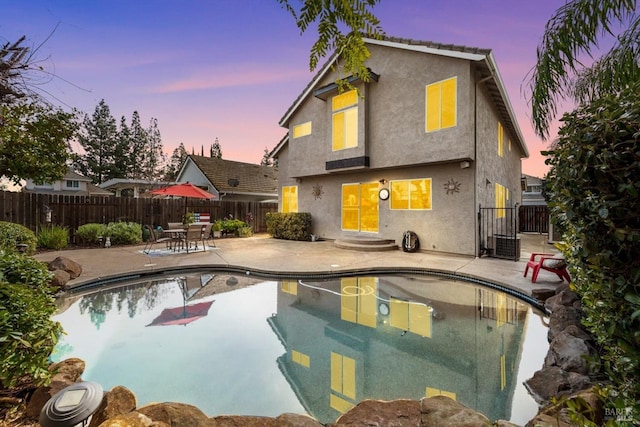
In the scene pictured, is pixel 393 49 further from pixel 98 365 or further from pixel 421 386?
pixel 98 365

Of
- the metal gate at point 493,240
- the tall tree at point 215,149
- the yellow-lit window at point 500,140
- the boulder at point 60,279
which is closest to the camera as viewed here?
the boulder at point 60,279

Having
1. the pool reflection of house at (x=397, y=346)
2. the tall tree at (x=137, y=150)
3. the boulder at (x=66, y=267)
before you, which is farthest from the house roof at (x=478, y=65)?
the tall tree at (x=137, y=150)

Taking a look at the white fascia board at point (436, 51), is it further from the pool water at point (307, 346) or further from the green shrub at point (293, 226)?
the green shrub at point (293, 226)

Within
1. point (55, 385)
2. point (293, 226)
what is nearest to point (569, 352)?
point (55, 385)

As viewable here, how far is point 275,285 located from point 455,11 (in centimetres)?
617

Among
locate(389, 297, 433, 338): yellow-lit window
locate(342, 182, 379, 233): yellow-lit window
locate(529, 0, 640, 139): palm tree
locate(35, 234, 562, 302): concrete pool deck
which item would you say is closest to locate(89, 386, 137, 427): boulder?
locate(389, 297, 433, 338): yellow-lit window

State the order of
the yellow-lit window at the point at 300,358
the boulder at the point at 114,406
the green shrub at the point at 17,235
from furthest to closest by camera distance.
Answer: the green shrub at the point at 17,235
the yellow-lit window at the point at 300,358
the boulder at the point at 114,406

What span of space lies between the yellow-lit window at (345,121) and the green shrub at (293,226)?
380 cm

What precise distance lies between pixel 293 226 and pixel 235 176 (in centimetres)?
1148

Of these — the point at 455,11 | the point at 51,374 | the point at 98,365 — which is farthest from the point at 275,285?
the point at 455,11

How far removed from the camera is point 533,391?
2.98 meters

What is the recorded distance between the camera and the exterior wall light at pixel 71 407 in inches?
70.5

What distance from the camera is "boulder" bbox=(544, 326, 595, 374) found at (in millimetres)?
2928

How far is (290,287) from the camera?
6957 millimetres
